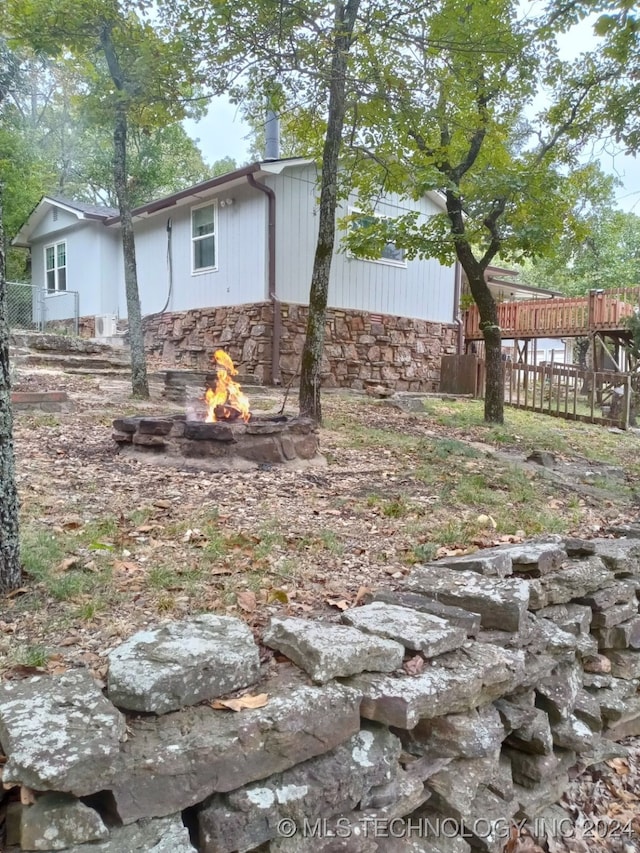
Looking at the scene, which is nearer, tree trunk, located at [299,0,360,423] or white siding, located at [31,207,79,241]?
tree trunk, located at [299,0,360,423]

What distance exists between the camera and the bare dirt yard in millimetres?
2703

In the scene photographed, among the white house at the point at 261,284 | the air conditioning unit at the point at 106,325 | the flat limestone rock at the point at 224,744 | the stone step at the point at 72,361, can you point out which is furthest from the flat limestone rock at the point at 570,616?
the air conditioning unit at the point at 106,325

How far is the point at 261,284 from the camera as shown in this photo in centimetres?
1250

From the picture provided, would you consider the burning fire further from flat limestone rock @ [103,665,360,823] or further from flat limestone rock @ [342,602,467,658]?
flat limestone rock @ [103,665,360,823]

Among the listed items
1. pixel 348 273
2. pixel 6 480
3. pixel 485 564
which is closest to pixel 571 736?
pixel 485 564

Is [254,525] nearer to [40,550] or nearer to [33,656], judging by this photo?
[40,550]

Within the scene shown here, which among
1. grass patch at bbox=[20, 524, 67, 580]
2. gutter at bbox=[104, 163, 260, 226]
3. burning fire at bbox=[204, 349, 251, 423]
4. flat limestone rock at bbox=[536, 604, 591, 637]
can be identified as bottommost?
flat limestone rock at bbox=[536, 604, 591, 637]

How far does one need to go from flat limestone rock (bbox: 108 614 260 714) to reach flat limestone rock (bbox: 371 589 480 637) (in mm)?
866

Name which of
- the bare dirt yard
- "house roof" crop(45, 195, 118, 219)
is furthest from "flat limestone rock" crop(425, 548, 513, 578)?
"house roof" crop(45, 195, 118, 219)

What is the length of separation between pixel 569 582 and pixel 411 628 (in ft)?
4.81

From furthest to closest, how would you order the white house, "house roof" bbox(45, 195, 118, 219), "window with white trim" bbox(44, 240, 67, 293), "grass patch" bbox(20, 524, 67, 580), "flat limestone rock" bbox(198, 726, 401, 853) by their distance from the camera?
"window with white trim" bbox(44, 240, 67, 293) < "house roof" bbox(45, 195, 118, 219) < the white house < "grass patch" bbox(20, 524, 67, 580) < "flat limestone rock" bbox(198, 726, 401, 853)

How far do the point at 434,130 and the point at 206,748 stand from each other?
375 inches

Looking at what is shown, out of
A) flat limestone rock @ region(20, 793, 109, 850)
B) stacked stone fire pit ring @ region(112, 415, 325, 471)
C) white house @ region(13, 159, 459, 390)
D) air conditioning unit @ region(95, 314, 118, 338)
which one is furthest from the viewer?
air conditioning unit @ region(95, 314, 118, 338)

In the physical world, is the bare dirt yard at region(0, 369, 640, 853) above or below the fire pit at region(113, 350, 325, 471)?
below
